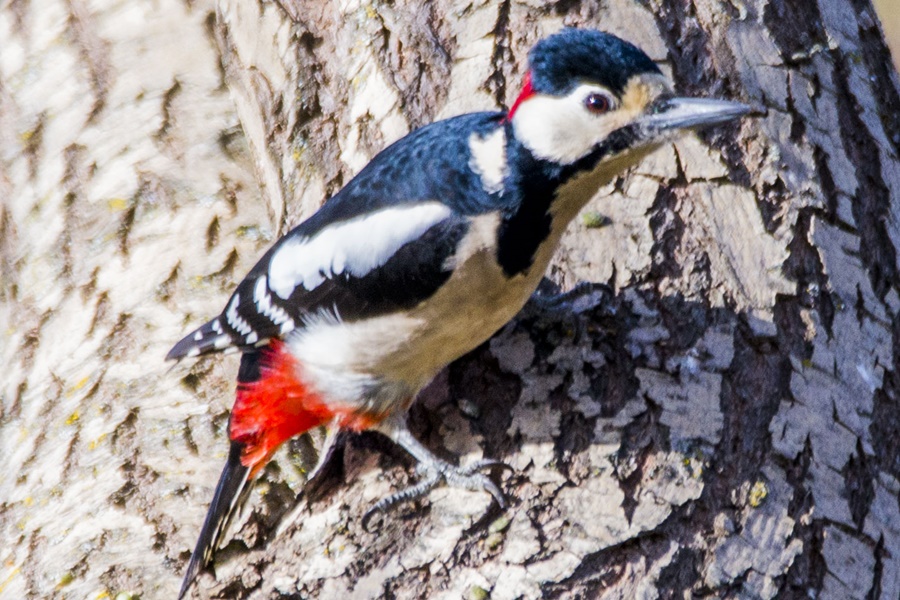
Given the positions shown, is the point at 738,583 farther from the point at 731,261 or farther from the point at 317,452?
the point at 317,452

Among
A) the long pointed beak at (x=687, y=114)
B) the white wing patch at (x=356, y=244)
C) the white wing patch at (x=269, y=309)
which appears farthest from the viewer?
the white wing patch at (x=269, y=309)

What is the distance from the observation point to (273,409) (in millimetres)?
2850

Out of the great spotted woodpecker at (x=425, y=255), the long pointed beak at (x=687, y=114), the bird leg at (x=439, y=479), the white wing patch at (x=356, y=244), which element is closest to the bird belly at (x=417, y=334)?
the great spotted woodpecker at (x=425, y=255)

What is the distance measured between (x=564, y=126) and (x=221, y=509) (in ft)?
4.44

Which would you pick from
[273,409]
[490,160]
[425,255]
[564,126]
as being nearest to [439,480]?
[425,255]

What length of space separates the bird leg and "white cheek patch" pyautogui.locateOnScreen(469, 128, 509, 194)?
0.65 m

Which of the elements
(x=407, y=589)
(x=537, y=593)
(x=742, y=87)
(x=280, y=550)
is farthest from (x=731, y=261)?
(x=280, y=550)

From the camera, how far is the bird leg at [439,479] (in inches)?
92.0

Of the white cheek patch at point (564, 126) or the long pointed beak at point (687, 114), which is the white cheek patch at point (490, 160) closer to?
the white cheek patch at point (564, 126)

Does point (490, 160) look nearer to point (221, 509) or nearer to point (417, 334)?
point (417, 334)

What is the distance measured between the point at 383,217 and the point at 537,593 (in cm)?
95

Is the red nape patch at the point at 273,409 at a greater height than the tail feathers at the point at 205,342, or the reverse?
the tail feathers at the point at 205,342

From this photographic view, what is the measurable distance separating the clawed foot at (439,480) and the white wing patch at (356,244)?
0.52 meters

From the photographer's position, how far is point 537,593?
2230mm
